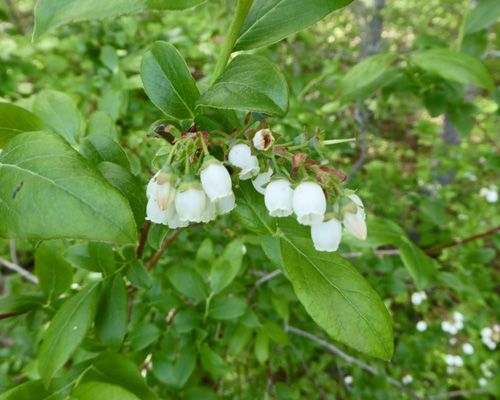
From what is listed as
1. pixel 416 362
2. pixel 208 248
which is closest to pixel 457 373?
pixel 416 362

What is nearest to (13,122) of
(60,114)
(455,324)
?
(60,114)

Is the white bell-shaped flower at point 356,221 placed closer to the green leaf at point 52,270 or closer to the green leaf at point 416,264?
the green leaf at point 416,264

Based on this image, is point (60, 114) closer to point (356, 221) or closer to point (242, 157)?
point (242, 157)

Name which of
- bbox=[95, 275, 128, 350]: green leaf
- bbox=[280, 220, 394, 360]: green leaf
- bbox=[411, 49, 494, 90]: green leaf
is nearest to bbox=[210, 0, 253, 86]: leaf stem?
bbox=[280, 220, 394, 360]: green leaf

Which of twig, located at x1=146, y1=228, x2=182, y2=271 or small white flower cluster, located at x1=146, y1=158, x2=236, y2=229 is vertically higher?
small white flower cluster, located at x1=146, y1=158, x2=236, y2=229

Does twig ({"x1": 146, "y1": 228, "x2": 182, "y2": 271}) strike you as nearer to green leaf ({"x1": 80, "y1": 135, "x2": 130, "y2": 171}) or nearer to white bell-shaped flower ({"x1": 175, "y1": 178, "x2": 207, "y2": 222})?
green leaf ({"x1": 80, "y1": 135, "x2": 130, "y2": 171})

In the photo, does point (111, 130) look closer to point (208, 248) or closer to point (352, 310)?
point (208, 248)
